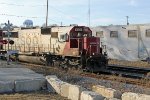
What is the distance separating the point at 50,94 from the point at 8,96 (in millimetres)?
1481

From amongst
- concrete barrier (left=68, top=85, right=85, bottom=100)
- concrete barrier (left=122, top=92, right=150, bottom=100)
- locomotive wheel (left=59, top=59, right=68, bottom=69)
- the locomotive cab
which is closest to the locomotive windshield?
the locomotive cab

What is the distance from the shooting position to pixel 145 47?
33.3 metres

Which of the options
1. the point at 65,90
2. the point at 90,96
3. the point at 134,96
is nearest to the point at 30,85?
the point at 65,90

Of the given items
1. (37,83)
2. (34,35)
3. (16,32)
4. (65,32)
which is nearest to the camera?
(37,83)

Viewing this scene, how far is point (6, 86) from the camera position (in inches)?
497

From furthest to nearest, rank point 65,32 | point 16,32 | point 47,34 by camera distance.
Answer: point 16,32, point 47,34, point 65,32

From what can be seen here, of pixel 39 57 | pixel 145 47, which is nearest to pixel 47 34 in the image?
pixel 39 57

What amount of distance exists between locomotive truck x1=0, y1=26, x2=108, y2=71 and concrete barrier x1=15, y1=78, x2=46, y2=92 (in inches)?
391

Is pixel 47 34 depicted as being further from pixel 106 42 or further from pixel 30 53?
pixel 106 42

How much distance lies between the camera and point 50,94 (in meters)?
12.3

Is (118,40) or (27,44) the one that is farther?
(118,40)

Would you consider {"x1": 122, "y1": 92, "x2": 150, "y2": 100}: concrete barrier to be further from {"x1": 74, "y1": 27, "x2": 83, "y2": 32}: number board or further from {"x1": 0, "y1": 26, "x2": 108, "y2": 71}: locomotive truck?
{"x1": 74, "y1": 27, "x2": 83, "y2": 32}: number board

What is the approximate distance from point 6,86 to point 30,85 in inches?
34.5

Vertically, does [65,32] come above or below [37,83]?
above
